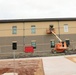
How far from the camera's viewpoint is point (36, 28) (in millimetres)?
55375

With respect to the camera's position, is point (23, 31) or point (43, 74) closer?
point (43, 74)

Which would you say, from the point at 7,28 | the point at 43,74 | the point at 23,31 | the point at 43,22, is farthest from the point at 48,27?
the point at 43,74

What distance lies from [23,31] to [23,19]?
2.62 metres

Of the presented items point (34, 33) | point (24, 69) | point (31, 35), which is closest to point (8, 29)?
point (31, 35)

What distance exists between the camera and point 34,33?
181 feet

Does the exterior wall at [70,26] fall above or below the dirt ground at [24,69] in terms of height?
above

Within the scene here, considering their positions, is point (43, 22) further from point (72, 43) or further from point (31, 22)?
point (72, 43)

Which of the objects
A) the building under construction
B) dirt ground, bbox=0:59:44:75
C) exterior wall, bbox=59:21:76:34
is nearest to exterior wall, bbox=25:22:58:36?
the building under construction

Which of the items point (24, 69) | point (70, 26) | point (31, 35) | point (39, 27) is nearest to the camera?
point (24, 69)

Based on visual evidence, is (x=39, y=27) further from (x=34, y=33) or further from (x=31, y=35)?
(x=31, y=35)

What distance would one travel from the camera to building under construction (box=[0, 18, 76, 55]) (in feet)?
179

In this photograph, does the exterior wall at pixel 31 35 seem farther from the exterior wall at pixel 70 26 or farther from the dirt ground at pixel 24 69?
the dirt ground at pixel 24 69

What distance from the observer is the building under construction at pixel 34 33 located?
179ft

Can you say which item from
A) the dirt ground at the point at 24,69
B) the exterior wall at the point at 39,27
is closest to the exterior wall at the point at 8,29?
the exterior wall at the point at 39,27
